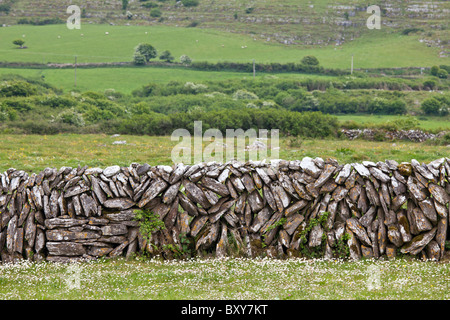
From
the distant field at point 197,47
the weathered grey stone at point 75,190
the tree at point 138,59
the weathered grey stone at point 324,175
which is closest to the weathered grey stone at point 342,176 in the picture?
the weathered grey stone at point 324,175

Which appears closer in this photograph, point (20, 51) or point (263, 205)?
point (263, 205)

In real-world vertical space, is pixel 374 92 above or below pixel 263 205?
below

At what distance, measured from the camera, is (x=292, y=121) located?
53250mm

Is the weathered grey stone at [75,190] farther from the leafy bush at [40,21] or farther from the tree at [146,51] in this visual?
the leafy bush at [40,21]

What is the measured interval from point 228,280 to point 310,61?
470ft

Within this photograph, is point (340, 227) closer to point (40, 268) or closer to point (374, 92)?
point (40, 268)

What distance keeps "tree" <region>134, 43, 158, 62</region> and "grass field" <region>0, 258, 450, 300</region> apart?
143190mm

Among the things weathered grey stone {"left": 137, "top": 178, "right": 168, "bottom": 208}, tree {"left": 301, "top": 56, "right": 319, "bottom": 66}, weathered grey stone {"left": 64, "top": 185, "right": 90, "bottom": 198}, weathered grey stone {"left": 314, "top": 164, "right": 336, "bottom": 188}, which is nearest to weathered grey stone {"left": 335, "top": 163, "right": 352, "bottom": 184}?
weathered grey stone {"left": 314, "top": 164, "right": 336, "bottom": 188}

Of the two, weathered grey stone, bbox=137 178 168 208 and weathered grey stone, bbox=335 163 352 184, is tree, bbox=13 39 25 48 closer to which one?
weathered grey stone, bbox=137 178 168 208

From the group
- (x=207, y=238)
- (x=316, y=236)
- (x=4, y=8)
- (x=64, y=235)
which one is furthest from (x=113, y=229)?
(x=4, y=8)

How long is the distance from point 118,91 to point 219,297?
11776 cm

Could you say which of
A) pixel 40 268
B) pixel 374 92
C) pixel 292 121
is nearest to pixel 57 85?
pixel 374 92

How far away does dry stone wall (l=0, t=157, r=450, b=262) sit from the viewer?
12.9 meters

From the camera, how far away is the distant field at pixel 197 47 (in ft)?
494
